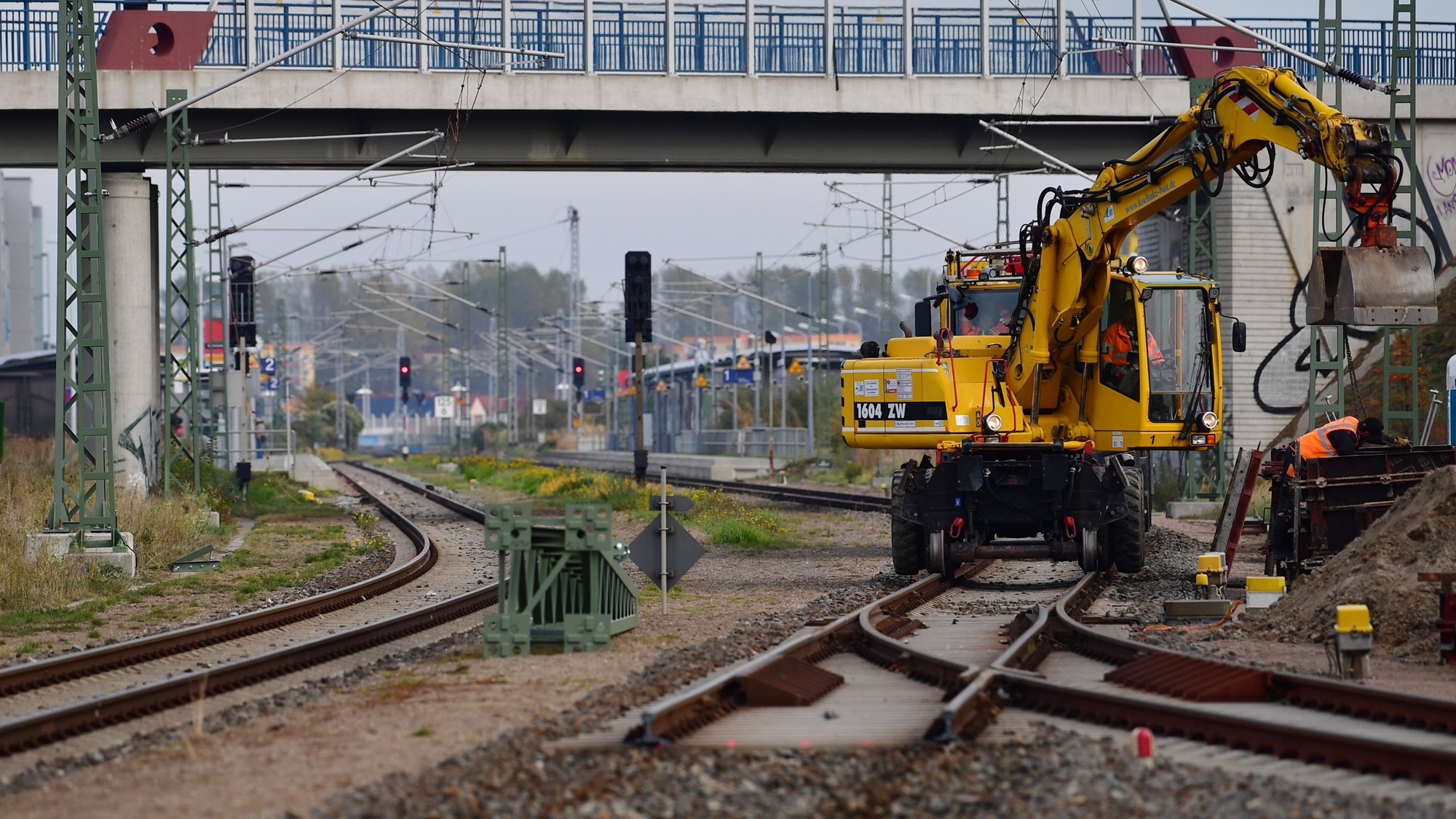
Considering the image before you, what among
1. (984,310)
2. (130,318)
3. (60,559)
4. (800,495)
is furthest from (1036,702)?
(800,495)

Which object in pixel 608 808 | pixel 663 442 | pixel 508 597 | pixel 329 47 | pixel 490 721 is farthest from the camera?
pixel 663 442

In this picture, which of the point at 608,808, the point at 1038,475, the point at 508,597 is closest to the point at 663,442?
the point at 1038,475

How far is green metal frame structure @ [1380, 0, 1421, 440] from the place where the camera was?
26.4 m

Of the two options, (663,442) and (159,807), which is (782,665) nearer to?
(159,807)

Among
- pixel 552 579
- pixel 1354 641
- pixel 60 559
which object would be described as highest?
pixel 552 579

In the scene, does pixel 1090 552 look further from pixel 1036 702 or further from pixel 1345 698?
pixel 1345 698

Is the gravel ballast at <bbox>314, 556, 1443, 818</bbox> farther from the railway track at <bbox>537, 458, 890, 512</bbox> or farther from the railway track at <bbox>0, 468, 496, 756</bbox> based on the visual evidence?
the railway track at <bbox>537, 458, 890, 512</bbox>

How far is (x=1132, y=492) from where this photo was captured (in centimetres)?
1917

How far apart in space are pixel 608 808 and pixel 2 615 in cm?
1217

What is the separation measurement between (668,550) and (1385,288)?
6.77 metres

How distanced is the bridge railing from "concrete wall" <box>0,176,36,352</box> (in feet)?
336

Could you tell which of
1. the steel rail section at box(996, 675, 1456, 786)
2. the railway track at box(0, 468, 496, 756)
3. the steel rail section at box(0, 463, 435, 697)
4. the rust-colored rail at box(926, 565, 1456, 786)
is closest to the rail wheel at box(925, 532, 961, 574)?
the railway track at box(0, 468, 496, 756)

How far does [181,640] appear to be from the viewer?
48.0 ft

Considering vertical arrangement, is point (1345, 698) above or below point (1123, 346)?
below
